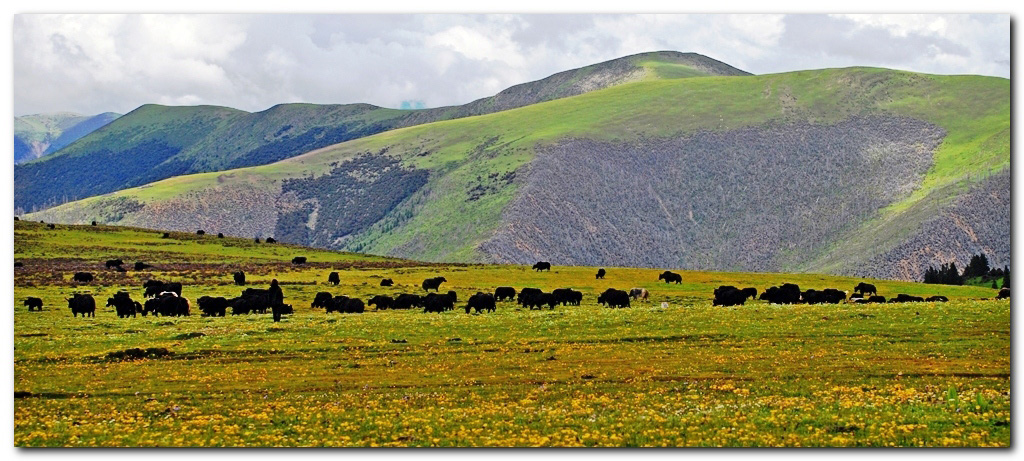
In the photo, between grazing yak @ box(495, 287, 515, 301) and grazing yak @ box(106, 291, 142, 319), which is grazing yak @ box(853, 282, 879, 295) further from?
grazing yak @ box(106, 291, 142, 319)

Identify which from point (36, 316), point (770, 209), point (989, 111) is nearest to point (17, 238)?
point (36, 316)

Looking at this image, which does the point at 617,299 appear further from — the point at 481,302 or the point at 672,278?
the point at 672,278

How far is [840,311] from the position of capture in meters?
45.2

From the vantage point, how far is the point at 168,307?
5425cm

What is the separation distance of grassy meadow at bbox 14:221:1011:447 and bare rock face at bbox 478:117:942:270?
111m

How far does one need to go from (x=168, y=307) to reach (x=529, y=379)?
3186 centimetres

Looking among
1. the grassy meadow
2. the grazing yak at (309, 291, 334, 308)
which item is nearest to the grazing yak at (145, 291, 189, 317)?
the grassy meadow

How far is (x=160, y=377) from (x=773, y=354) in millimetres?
20876

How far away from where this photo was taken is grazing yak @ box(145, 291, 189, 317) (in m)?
54.1

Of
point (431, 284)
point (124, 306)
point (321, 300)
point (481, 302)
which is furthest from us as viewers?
point (431, 284)

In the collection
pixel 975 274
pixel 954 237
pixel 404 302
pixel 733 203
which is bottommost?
pixel 404 302

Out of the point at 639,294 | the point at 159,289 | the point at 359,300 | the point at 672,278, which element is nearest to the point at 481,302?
the point at 359,300

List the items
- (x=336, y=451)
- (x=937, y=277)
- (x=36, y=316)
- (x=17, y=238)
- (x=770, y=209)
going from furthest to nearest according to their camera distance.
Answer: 1. (x=770, y=209)
2. (x=937, y=277)
3. (x=17, y=238)
4. (x=36, y=316)
5. (x=336, y=451)

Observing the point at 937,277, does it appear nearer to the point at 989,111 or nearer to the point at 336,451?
the point at 989,111
